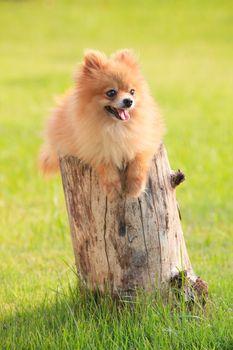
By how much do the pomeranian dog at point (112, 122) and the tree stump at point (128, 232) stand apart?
0.27ft

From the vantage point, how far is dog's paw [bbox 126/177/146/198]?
Answer: 4695 millimetres

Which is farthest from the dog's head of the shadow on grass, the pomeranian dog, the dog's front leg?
the shadow on grass

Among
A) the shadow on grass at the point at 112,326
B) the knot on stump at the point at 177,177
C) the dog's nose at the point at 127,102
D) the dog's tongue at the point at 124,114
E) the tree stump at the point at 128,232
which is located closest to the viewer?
the shadow on grass at the point at 112,326

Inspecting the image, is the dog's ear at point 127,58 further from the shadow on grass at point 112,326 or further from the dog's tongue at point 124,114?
the shadow on grass at point 112,326

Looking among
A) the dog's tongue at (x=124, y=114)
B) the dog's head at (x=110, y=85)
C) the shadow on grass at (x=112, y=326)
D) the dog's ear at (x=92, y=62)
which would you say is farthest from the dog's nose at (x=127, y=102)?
the shadow on grass at (x=112, y=326)

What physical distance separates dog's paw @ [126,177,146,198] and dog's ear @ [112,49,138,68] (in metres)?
0.68

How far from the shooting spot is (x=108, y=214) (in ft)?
15.6

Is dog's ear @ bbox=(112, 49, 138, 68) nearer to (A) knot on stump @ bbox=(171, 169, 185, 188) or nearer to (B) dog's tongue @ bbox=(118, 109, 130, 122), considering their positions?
(B) dog's tongue @ bbox=(118, 109, 130, 122)

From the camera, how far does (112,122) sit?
471 cm

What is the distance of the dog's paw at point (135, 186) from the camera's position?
470cm

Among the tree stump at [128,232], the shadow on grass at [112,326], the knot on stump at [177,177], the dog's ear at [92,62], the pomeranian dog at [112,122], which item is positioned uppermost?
the dog's ear at [92,62]

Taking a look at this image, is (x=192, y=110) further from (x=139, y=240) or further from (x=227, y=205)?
(x=139, y=240)

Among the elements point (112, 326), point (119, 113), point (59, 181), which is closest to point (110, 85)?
point (119, 113)

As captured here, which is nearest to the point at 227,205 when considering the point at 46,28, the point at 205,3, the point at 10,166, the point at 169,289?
the point at 10,166
